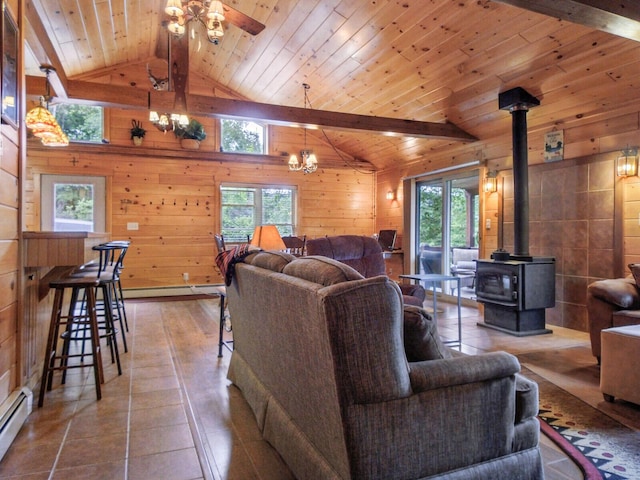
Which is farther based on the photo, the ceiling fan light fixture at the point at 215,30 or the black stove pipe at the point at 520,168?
the black stove pipe at the point at 520,168

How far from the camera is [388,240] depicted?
24.5 feet

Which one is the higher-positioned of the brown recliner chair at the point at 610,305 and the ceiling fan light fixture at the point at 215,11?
the ceiling fan light fixture at the point at 215,11

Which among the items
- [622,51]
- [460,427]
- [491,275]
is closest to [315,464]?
[460,427]

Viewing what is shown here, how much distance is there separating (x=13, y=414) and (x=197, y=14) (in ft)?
9.55

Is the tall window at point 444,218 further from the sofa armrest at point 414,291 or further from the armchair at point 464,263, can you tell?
the sofa armrest at point 414,291

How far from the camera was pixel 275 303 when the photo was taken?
1.80 metres

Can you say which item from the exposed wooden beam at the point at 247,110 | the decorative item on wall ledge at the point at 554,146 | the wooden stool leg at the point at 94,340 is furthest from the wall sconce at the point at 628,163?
the wooden stool leg at the point at 94,340

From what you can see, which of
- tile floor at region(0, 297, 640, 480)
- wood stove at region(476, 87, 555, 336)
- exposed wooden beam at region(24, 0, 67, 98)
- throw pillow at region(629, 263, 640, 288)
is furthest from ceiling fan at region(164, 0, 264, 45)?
throw pillow at region(629, 263, 640, 288)

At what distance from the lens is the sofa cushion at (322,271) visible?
139 centimetres

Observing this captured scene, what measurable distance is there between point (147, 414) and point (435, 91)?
4445 mm

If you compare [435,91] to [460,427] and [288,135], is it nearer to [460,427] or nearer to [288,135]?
[288,135]

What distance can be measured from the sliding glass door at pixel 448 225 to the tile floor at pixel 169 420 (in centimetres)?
232

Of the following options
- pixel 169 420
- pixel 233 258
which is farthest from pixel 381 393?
pixel 169 420

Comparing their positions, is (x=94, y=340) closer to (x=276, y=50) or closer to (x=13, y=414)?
(x=13, y=414)
